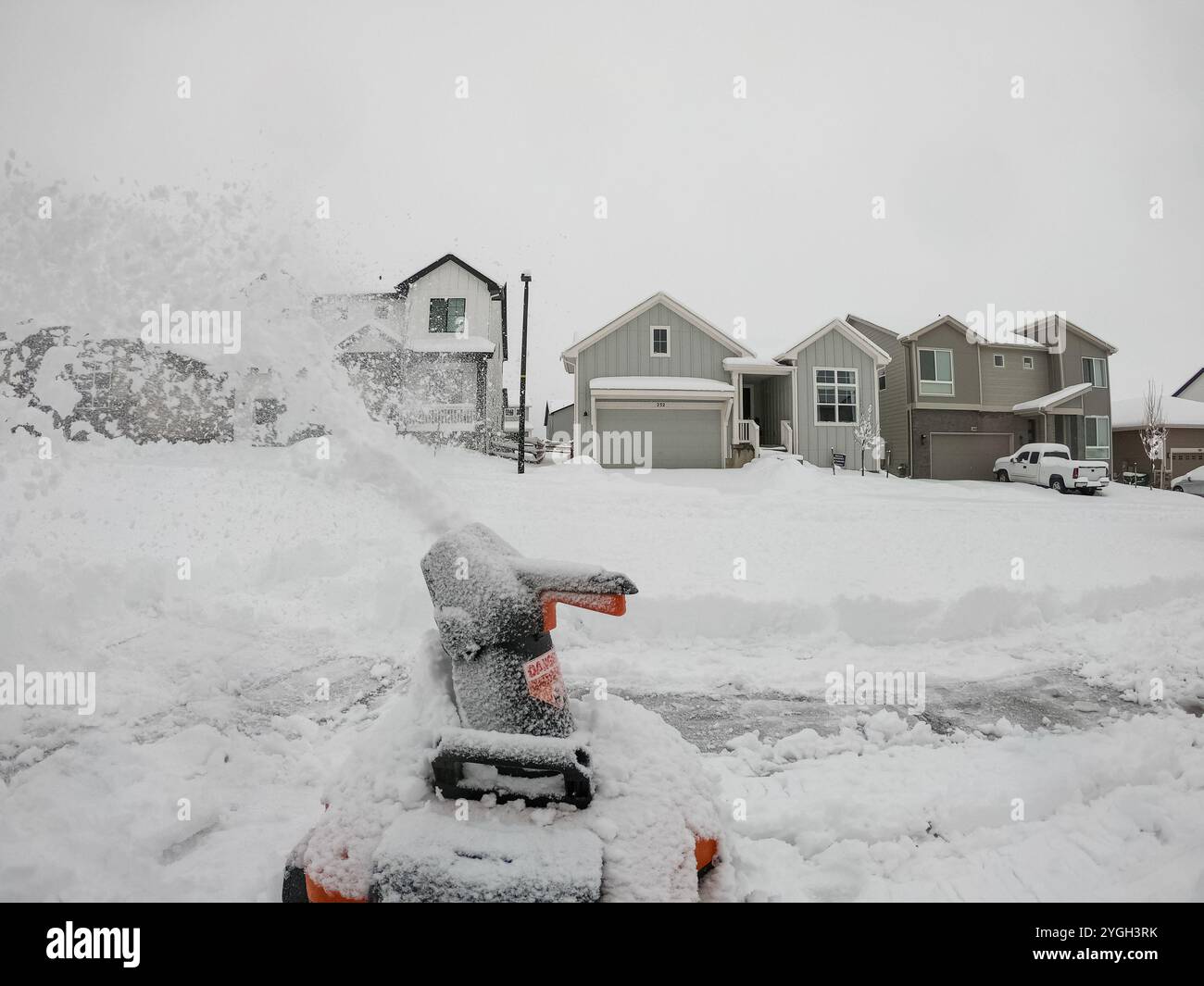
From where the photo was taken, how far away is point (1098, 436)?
70.4 ft

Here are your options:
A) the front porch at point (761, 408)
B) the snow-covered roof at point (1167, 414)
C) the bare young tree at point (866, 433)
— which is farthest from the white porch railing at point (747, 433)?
the snow-covered roof at point (1167, 414)

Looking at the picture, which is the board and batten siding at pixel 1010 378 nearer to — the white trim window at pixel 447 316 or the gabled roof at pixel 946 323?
the gabled roof at pixel 946 323

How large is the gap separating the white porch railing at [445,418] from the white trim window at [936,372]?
57.9ft

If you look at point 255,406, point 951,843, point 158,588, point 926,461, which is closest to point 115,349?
point 255,406

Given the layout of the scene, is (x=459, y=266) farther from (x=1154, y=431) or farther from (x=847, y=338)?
(x=1154, y=431)

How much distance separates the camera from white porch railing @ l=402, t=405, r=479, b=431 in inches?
813

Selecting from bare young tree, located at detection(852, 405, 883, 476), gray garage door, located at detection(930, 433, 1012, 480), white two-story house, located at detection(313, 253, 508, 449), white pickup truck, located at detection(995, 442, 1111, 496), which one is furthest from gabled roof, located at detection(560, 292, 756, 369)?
white pickup truck, located at detection(995, 442, 1111, 496)

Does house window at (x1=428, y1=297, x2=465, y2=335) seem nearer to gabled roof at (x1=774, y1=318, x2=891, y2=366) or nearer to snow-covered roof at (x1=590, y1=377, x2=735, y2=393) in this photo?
snow-covered roof at (x1=590, y1=377, x2=735, y2=393)

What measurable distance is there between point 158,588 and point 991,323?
27.7m

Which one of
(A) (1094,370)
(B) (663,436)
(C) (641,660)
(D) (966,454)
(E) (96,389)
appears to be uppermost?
(A) (1094,370)

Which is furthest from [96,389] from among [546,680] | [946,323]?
→ [946,323]

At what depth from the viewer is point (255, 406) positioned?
12.1 feet

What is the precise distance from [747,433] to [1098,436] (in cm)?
1469

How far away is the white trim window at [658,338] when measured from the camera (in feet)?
62.0
